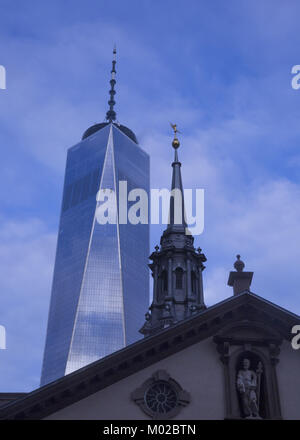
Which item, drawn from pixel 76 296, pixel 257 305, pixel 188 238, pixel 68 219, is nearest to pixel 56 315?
pixel 76 296

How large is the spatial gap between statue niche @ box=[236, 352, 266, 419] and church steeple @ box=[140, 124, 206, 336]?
27676 millimetres

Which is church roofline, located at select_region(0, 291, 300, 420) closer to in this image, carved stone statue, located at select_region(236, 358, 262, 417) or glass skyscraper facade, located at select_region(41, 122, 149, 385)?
carved stone statue, located at select_region(236, 358, 262, 417)

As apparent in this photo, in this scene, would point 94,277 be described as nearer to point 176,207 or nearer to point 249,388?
point 176,207

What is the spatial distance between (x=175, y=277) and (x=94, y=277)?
306ft

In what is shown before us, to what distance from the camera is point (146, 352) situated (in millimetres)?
23844

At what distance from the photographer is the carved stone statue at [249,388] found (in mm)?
22600

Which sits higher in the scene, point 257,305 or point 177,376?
point 257,305

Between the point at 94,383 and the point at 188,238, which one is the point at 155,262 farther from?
the point at 94,383

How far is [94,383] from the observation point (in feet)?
76.0

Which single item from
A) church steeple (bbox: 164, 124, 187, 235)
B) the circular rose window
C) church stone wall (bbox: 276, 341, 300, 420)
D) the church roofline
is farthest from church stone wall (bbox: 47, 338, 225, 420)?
church steeple (bbox: 164, 124, 187, 235)

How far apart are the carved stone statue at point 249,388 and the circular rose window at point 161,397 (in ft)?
8.90

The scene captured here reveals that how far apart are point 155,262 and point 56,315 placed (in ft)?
318

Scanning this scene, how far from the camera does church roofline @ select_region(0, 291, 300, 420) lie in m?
22.3

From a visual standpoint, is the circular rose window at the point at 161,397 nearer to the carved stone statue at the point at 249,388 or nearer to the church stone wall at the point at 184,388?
the church stone wall at the point at 184,388
